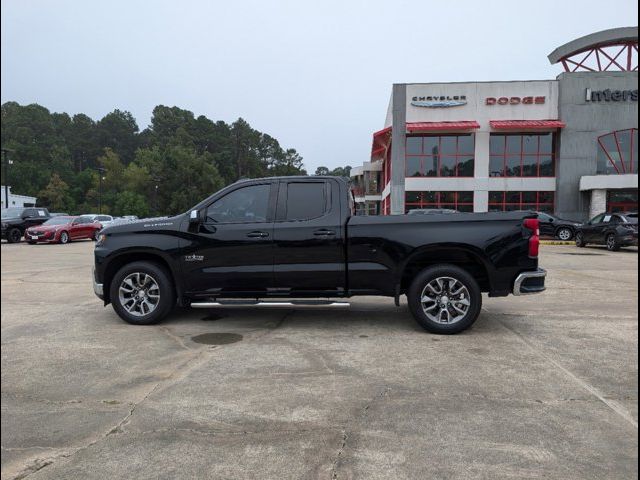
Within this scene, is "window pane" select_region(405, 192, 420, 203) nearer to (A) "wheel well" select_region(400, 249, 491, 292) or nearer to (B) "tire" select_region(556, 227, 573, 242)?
(B) "tire" select_region(556, 227, 573, 242)

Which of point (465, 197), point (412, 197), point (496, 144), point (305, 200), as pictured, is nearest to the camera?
point (305, 200)

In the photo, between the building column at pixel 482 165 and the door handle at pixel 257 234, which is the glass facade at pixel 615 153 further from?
the door handle at pixel 257 234

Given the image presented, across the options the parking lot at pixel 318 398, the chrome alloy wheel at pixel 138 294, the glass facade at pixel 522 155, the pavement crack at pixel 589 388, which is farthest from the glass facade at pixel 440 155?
the chrome alloy wheel at pixel 138 294

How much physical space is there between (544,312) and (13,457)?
691cm

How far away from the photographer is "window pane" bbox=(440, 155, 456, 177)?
32.5 metres

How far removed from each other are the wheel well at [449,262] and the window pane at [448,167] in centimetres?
2745

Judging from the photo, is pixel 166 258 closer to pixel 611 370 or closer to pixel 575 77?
pixel 611 370

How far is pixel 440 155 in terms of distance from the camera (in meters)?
32.7

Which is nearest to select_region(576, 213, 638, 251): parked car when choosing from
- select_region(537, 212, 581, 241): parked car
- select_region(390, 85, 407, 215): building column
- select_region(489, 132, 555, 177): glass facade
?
select_region(537, 212, 581, 241): parked car

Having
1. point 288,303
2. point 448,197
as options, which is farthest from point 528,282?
point 448,197

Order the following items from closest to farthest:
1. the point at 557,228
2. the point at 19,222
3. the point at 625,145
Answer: the point at 19,222
the point at 557,228
the point at 625,145

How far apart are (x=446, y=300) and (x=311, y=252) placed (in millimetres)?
1788

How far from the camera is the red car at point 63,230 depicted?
22.9m

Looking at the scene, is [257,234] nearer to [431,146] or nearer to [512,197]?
[431,146]
